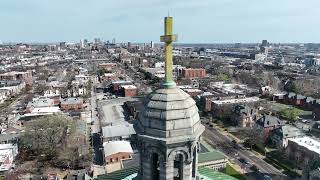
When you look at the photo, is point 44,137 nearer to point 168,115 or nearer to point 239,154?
point 239,154

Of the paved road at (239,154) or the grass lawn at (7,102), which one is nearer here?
the paved road at (239,154)

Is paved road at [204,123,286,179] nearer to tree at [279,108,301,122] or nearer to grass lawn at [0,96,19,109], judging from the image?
tree at [279,108,301,122]

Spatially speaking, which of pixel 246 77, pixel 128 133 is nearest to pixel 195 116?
pixel 128 133

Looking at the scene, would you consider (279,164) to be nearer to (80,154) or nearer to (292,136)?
(292,136)

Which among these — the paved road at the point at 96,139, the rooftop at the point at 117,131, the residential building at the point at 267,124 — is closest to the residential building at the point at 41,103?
the paved road at the point at 96,139

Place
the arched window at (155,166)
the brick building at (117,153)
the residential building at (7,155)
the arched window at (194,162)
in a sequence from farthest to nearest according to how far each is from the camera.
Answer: the brick building at (117,153) → the residential building at (7,155) → the arched window at (194,162) → the arched window at (155,166)

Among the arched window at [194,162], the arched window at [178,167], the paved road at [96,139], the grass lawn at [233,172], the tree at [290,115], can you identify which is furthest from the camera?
the tree at [290,115]

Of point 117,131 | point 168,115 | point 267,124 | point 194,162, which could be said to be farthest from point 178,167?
point 267,124

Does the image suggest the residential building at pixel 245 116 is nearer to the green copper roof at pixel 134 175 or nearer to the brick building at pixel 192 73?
the green copper roof at pixel 134 175
